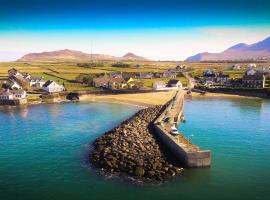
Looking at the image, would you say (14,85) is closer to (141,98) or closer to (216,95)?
(141,98)

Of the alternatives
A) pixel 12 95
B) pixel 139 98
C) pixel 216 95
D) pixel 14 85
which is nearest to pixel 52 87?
pixel 14 85

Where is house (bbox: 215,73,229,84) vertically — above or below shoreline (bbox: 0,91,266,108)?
above

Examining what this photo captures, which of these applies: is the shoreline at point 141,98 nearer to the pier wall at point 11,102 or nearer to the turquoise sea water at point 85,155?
the pier wall at point 11,102

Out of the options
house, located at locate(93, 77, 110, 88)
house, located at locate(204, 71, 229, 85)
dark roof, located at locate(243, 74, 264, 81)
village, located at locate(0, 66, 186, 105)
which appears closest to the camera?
village, located at locate(0, 66, 186, 105)

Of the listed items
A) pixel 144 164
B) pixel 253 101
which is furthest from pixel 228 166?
pixel 253 101

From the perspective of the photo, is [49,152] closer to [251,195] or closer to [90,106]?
[251,195]

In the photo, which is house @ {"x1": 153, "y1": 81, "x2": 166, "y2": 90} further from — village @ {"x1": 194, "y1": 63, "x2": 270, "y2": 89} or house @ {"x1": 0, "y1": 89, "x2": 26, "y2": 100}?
house @ {"x1": 0, "y1": 89, "x2": 26, "y2": 100}

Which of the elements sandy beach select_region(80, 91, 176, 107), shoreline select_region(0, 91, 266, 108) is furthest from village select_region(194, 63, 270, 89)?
sandy beach select_region(80, 91, 176, 107)
